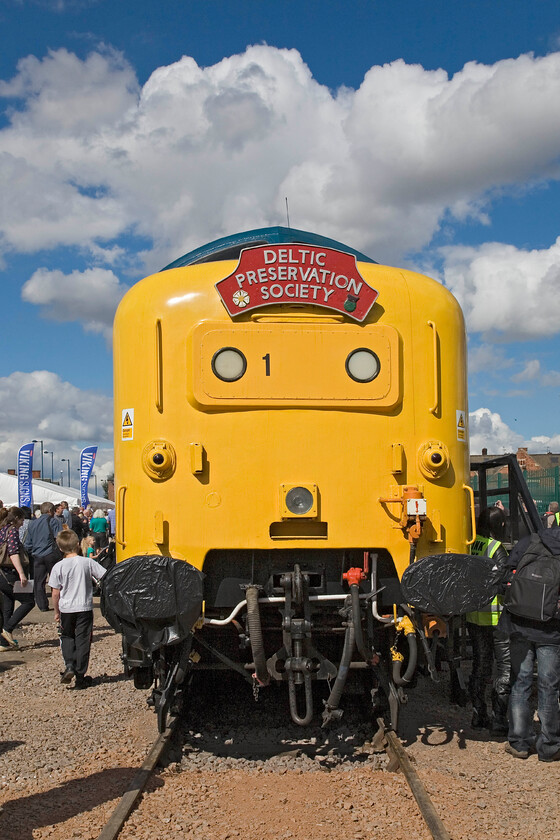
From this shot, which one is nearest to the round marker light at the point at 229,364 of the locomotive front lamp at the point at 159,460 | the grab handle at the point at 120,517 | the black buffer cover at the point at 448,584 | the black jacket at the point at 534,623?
→ the locomotive front lamp at the point at 159,460

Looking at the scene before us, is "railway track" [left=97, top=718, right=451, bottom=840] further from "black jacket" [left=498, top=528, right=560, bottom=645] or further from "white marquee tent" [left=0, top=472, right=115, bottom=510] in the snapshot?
"white marquee tent" [left=0, top=472, right=115, bottom=510]

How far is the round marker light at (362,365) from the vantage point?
528cm

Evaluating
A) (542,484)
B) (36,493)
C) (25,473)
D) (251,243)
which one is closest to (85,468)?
(25,473)

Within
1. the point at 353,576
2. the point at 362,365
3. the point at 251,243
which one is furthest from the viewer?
the point at 251,243

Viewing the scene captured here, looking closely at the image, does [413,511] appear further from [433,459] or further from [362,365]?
[362,365]

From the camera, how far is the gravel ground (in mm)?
Answer: 4344

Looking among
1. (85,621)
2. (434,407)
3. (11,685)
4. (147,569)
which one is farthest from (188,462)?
(11,685)

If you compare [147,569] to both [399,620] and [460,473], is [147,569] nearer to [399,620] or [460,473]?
[399,620]

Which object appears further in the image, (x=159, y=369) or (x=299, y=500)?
(x=159, y=369)

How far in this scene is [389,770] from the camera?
5098 millimetres

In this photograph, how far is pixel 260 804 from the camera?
4656 millimetres

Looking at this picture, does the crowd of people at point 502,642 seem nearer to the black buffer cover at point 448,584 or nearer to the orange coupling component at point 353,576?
the black buffer cover at point 448,584

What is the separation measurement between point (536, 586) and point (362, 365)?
1986mm

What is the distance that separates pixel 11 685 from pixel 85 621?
1.07 metres
